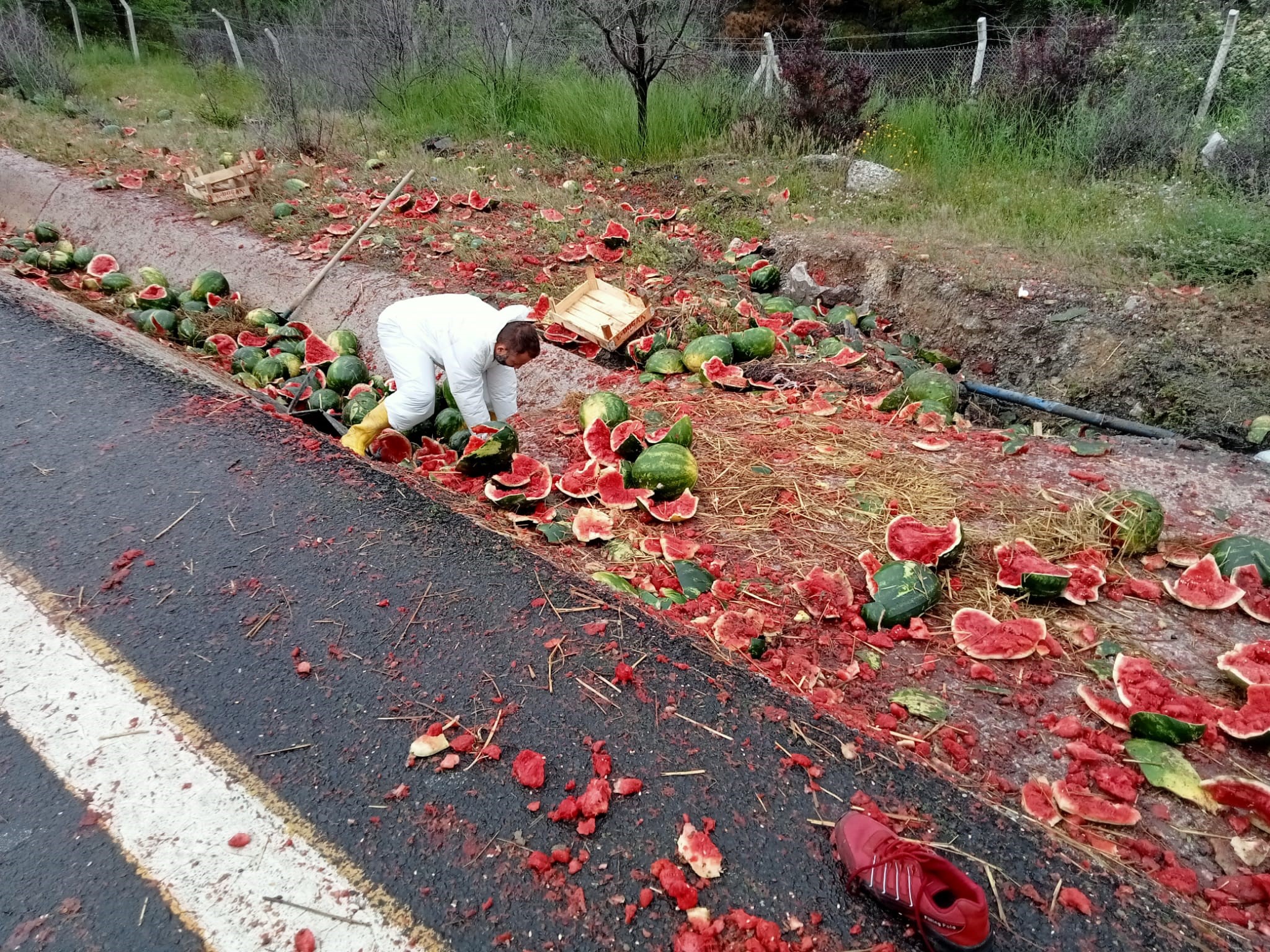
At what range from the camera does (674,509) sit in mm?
4086

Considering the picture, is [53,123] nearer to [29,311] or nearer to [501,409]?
[29,311]

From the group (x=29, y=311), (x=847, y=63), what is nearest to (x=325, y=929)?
(x=29, y=311)

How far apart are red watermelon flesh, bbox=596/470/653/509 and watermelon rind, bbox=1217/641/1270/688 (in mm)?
2690

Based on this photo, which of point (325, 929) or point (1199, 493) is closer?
point (325, 929)

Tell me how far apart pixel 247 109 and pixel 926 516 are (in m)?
16.1

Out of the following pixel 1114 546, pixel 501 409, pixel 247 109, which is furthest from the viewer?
pixel 247 109

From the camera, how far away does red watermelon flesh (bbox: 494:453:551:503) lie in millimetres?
4043

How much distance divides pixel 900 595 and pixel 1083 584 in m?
0.92

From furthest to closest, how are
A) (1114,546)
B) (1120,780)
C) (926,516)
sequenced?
(926,516)
(1114,546)
(1120,780)

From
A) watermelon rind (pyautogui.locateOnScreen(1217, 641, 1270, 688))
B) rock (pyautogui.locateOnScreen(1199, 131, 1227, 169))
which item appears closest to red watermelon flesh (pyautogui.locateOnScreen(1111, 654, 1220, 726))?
watermelon rind (pyautogui.locateOnScreen(1217, 641, 1270, 688))

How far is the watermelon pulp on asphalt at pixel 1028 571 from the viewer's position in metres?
3.41

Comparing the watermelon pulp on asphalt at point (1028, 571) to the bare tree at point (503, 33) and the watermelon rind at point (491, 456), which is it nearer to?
the watermelon rind at point (491, 456)

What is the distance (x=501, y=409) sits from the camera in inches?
212

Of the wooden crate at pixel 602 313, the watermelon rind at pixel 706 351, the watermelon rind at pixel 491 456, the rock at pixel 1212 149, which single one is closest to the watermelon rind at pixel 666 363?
the watermelon rind at pixel 706 351
